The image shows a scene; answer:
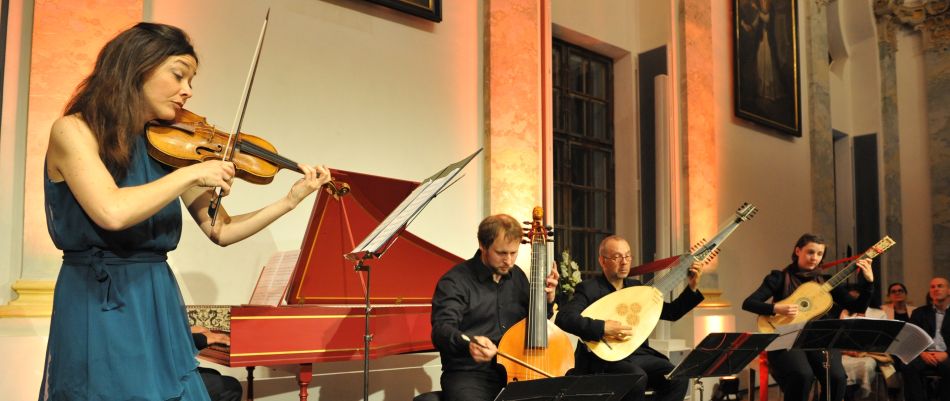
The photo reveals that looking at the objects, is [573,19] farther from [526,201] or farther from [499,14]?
[526,201]

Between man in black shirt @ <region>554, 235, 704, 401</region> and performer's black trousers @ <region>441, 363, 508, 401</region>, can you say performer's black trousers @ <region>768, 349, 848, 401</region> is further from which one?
performer's black trousers @ <region>441, 363, 508, 401</region>

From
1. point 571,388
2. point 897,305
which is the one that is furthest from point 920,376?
point 571,388

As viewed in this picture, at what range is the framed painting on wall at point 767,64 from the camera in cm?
906

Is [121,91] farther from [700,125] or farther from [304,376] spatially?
[700,125]

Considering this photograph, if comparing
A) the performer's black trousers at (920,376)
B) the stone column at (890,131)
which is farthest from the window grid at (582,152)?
Answer: the stone column at (890,131)

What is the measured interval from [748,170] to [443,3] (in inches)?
185

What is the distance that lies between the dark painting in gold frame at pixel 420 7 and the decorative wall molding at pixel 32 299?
113 inches

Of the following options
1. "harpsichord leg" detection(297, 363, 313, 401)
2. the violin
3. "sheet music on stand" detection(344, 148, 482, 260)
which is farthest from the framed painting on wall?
the violin

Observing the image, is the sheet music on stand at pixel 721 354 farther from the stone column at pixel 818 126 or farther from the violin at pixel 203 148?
the stone column at pixel 818 126

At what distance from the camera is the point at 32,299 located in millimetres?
3930

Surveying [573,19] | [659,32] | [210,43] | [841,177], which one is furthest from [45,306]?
[841,177]

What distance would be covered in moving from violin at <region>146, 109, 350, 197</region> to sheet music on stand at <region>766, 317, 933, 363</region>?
350cm

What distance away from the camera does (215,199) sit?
6.19 ft

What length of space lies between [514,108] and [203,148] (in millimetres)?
4492
